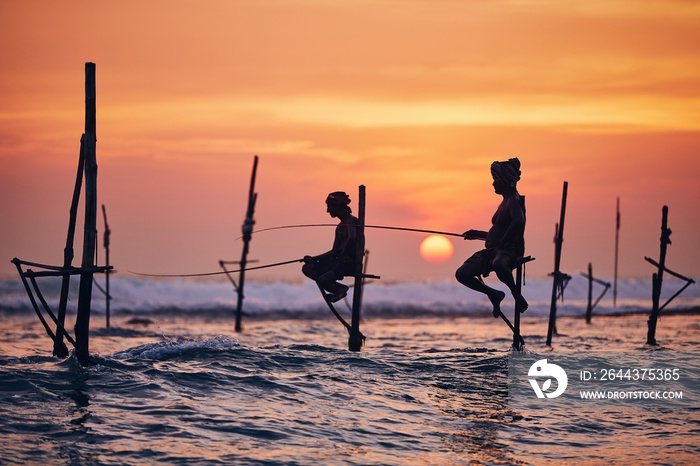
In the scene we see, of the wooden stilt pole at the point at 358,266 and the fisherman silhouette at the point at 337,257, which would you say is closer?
the fisherman silhouette at the point at 337,257

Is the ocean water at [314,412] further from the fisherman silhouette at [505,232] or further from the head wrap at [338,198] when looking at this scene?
the head wrap at [338,198]

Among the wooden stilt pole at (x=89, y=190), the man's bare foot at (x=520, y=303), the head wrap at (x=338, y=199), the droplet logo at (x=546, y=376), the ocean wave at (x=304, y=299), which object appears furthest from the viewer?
the ocean wave at (x=304, y=299)

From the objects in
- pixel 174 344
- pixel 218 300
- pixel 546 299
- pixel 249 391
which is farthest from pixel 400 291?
pixel 249 391

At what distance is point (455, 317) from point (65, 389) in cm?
3884

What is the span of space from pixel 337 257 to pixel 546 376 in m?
4.84

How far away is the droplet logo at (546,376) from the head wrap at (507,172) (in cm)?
382

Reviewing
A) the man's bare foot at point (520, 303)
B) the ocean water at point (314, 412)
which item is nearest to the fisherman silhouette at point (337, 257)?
the ocean water at point (314, 412)

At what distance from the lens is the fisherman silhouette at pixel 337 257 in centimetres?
1823

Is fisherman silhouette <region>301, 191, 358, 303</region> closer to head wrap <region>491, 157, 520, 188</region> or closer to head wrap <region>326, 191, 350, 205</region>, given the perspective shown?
head wrap <region>326, 191, 350, 205</region>

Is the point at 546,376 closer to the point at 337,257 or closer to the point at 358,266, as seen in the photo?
the point at 358,266

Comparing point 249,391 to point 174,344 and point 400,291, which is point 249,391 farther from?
point 400,291

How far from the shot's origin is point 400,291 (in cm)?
7094

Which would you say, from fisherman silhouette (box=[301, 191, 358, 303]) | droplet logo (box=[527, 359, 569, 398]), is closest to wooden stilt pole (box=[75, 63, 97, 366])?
fisherman silhouette (box=[301, 191, 358, 303])

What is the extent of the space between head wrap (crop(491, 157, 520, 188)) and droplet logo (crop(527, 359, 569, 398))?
12.5 feet
